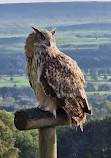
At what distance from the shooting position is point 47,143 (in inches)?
194

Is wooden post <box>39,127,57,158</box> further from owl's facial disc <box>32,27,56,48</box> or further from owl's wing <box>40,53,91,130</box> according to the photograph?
owl's facial disc <box>32,27,56,48</box>

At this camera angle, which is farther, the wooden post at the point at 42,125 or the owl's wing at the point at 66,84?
the owl's wing at the point at 66,84

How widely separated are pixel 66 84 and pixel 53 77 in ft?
0.93

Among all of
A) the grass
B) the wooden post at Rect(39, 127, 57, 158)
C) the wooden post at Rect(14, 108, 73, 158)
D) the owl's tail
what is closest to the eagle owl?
the owl's tail

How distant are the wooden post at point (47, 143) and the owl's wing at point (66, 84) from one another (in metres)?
0.82

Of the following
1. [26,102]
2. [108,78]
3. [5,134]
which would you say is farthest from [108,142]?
[108,78]

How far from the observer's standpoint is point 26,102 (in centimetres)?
10681

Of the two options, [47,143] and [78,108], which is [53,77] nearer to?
[78,108]

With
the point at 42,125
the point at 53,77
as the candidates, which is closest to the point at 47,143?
the point at 42,125

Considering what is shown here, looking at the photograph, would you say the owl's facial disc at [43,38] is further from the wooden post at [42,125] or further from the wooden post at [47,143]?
the wooden post at [47,143]

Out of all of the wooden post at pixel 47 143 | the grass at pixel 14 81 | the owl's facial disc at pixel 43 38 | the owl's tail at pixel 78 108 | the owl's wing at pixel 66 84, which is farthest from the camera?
the grass at pixel 14 81

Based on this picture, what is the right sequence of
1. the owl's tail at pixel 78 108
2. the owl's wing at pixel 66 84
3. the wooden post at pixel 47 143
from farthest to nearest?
the owl's wing at pixel 66 84, the owl's tail at pixel 78 108, the wooden post at pixel 47 143

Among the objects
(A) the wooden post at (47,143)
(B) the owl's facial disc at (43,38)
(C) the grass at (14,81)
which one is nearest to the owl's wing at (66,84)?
(B) the owl's facial disc at (43,38)

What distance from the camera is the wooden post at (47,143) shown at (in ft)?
16.1
